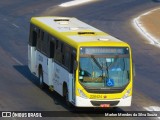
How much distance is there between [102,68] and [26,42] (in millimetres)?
21180

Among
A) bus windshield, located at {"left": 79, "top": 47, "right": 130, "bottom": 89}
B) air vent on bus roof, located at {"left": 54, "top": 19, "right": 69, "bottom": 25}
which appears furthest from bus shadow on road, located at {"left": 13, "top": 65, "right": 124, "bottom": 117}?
air vent on bus roof, located at {"left": 54, "top": 19, "right": 69, "bottom": 25}

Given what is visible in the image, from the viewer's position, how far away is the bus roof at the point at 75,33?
30.0 meters

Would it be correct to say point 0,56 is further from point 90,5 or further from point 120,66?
point 90,5

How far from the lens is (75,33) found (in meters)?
32.2

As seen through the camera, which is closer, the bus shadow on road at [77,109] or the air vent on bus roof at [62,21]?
the bus shadow on road at [77,109]

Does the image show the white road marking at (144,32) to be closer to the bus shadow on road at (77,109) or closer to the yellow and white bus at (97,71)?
the bus shadow on road at (77,109)

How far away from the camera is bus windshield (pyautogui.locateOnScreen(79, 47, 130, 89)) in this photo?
29.6 metres

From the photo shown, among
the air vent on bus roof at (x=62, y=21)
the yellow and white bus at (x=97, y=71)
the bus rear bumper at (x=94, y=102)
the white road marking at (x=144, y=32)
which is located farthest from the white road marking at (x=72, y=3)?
the bus rear bumper at (x=94, y=102)

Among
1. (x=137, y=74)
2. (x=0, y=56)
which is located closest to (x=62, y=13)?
(x=0, y=56)

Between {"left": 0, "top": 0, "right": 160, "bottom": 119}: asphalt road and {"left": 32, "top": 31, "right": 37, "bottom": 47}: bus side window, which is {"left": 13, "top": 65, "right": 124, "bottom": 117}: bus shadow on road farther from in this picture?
{"left": 32, "top": 31, "right": 37, "bottom": 47}: bus side window

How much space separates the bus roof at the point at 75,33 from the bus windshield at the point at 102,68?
30cm

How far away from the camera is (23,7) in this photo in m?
68.9

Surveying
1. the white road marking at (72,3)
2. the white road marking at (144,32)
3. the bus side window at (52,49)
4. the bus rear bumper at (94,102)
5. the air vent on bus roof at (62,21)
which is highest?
the air vent on bus roof at (62,21)

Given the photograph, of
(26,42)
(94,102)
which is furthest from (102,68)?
(26,42)
